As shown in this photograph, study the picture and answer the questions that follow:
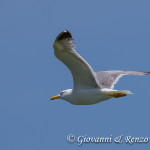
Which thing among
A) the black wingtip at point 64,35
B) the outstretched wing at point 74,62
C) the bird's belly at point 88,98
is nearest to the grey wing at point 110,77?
the bird's belly at point 88,98

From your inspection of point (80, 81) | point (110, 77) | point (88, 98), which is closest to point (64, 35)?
point (80, 81)

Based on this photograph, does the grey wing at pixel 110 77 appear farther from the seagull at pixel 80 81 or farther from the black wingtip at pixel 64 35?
the black wingtip at pixel 64 35

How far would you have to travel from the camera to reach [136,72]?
16.1 metres

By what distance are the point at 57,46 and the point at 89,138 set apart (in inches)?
137

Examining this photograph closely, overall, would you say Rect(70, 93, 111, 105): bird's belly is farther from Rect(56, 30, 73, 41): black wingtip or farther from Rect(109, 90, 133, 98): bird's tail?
Rect(56, 30, 73, 41): black wingtip

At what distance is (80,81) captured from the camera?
14.0m

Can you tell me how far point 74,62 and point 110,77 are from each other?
292 cm

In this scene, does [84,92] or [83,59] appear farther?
[84,92]

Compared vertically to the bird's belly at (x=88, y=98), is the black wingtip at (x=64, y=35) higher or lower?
higher

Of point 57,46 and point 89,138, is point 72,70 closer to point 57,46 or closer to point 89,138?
point 57,46

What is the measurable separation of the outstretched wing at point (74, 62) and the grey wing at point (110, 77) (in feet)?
3.56

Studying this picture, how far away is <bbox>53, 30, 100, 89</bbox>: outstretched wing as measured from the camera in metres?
12.5

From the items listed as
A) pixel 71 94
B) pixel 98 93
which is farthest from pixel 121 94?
pixel 71 94

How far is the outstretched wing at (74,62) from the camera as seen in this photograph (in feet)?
41.1
